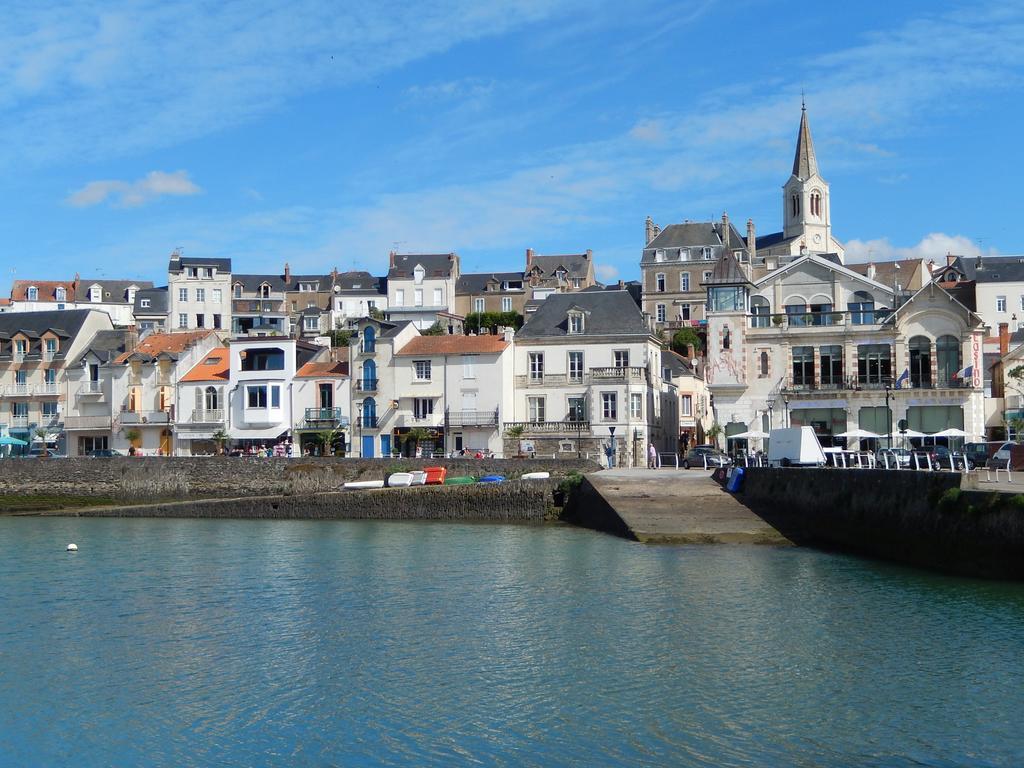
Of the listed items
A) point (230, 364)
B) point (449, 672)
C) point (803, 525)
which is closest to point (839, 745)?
point (449, 672)

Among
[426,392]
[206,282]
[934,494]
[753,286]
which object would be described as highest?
[206,282]

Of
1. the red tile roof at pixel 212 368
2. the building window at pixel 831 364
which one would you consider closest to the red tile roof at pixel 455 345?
the red tile roof at pixel 212 368

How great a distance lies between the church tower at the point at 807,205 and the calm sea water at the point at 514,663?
93.4m

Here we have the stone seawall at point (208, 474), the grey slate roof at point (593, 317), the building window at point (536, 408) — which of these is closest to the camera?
the stone seawall at point (208, 474)

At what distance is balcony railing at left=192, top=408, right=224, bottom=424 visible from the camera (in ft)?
209

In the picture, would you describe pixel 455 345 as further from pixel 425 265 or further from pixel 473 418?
pixel 425 265

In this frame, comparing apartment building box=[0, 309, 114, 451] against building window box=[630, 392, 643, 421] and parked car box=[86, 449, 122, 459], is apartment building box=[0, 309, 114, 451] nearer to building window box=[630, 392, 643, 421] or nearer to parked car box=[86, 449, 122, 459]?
parked car box=[86, 449, 122, 459]

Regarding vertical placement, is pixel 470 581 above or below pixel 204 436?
below

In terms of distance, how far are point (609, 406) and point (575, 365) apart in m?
3.10

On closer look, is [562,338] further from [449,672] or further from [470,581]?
[449,672]

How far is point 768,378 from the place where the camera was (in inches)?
2228

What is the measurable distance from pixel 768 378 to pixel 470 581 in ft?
95.8

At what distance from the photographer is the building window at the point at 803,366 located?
5616 cm

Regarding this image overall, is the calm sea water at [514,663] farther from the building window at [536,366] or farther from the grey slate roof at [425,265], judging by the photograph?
the grey slate roof at [425,265]
